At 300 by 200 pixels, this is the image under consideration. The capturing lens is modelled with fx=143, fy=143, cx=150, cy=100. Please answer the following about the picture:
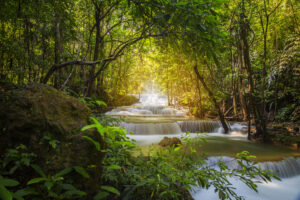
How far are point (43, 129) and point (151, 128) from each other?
6.25 m

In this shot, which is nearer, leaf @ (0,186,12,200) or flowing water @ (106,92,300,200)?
leaf @ (0,186,12,200)

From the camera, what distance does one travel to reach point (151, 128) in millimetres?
7281

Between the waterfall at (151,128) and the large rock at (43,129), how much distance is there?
224 inches

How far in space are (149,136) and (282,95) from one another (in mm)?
7201

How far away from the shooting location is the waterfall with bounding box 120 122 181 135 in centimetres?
711

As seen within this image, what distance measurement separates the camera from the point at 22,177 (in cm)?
104

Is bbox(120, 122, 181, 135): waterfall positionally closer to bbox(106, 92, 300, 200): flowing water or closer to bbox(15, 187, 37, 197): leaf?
bbox(106, 92, 300, 200): flowing water

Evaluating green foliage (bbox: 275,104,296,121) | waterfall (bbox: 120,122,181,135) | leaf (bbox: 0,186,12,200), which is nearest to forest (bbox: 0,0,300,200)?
leaf (bbox: 0,186,12,200)

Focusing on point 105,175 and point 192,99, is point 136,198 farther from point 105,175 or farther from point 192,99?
point 192,99

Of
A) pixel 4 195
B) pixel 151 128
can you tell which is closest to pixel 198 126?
pixel 151 128

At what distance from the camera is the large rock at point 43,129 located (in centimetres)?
113

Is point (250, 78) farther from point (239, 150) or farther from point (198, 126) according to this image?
point (198, 126)

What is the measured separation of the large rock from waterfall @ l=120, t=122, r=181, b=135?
5694 mm

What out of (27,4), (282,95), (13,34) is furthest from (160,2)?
(282,95)
